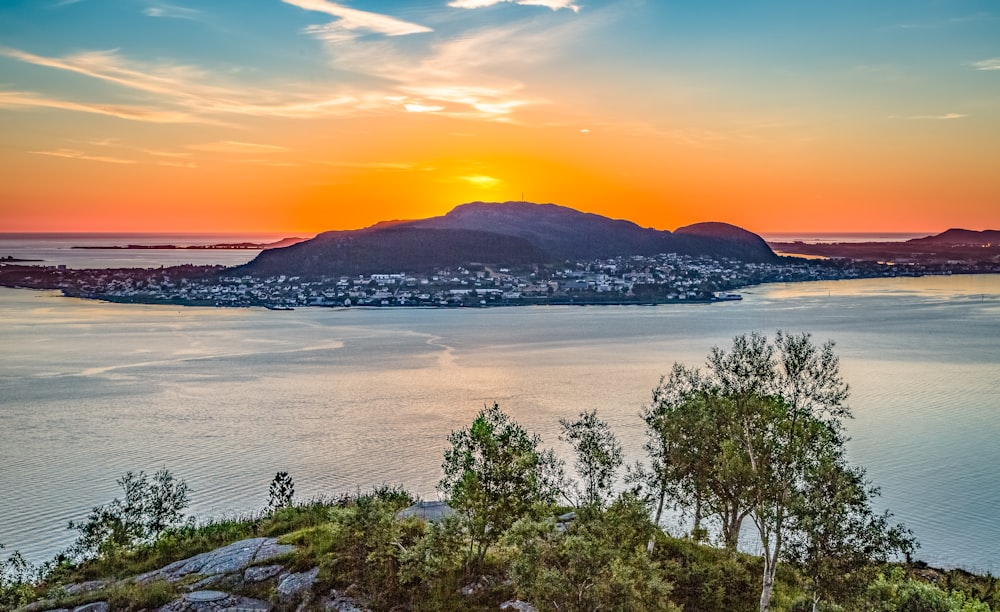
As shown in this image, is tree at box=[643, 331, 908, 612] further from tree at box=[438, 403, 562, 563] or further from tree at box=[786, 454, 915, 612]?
tree at box=[438, 403, 562, 563]

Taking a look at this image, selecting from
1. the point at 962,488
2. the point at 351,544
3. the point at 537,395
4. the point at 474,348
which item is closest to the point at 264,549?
the point at 351,544

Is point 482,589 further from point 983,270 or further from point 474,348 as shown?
point 983,270

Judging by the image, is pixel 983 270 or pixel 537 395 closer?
pixel 537 395

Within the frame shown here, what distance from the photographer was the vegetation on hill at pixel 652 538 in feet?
34.1

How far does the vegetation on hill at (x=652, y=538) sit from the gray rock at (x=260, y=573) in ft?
1.01

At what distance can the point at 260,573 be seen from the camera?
1317 cm

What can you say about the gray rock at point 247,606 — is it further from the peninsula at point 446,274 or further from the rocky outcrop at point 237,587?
the peninsula at point 446,274

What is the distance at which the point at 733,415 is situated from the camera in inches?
558

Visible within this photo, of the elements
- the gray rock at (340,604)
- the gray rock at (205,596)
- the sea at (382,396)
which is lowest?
the sea at (382,396)

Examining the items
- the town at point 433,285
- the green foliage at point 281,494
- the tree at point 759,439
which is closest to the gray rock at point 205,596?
the green foliage at point 281,494

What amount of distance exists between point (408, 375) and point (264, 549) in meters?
38.9

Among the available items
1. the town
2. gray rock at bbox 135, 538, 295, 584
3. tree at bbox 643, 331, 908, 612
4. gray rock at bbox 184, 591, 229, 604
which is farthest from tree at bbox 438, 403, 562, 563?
the town

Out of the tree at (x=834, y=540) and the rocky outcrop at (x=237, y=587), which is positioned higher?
the tree at (x=834, y=540)

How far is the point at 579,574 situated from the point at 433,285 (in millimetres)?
118326
